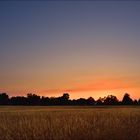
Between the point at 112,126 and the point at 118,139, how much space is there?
4.49ft

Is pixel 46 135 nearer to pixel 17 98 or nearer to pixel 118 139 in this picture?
pixel 118 139

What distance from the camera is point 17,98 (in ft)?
366

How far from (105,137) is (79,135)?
82 centimetres

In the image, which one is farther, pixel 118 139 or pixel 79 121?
pixel 79 121

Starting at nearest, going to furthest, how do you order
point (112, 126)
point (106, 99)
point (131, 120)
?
point (112, 126), point (131, 120), point (106, 99)

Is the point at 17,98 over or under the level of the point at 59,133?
over

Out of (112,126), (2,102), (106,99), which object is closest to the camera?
(112,126)

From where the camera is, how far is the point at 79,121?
569 inches

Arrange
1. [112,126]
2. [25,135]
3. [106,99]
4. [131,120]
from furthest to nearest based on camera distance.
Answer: [106,99], [131,120], [112,126], [25,135]

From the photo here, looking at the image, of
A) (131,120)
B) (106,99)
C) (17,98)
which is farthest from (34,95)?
(131,120)

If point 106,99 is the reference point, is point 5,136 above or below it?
below

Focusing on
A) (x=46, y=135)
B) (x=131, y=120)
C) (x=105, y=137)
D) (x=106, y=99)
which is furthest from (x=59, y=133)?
(x=106, y=99)

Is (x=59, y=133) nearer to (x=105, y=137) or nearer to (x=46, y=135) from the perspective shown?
(x=46, y=135)

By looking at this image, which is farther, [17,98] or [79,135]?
[17,98]
